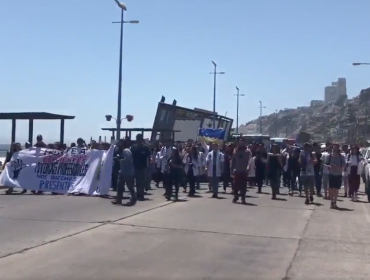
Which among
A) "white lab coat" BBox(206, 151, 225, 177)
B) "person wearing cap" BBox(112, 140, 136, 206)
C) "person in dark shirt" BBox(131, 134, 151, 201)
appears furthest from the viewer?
"white lab coat" BBox(206, 151, 225, 177)

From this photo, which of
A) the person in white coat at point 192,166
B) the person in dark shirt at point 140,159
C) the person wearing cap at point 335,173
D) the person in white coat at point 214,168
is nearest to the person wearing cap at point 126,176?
the person in dark shirt at point 140,159

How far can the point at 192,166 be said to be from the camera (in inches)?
838

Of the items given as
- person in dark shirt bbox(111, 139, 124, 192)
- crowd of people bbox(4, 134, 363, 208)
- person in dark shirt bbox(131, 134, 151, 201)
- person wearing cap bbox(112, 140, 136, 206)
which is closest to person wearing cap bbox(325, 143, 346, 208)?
crowd of people bbox(4, 134, 363, 208)

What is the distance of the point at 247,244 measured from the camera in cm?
1131

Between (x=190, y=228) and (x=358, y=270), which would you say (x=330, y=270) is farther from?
(x=190, y=228)

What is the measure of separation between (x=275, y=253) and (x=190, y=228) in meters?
2.67

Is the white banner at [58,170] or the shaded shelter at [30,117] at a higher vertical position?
the shaded shelter at [30,117]

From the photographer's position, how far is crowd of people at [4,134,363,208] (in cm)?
1802

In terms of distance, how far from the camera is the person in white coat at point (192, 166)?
20.9 meters

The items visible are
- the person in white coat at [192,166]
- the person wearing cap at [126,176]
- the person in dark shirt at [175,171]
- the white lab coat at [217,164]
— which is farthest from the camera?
the person in white coat at [192,166]

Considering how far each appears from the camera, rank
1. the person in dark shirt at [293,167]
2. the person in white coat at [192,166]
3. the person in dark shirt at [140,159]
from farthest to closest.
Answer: the person in dark shirt at [293,167]
the person in white coat at [192,166]
the person in dark shirt at [140,159]

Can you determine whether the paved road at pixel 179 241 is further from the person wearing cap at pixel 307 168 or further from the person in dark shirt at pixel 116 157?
the person in dark shirt at pixel 116 157

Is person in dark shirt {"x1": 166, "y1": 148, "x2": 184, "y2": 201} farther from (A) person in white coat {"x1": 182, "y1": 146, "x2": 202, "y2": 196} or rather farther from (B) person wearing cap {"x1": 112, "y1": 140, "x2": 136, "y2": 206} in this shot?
(B) person wearing cap {"x1": 112, "y1": 140, "x2": 136, "y2": 206}

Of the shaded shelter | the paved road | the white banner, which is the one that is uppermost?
the shaded shelter
